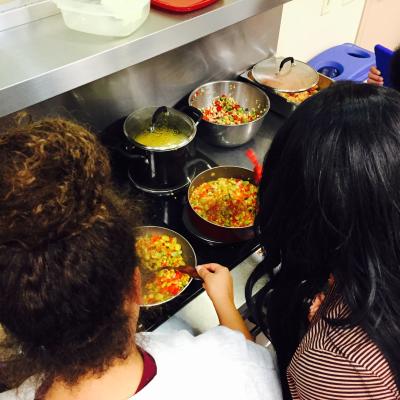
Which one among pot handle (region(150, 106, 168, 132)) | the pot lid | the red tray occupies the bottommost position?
the pot lid

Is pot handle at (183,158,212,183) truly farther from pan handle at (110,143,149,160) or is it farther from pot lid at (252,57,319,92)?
pot lid at (252,57,319,92)

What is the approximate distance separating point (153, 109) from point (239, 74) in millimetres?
468

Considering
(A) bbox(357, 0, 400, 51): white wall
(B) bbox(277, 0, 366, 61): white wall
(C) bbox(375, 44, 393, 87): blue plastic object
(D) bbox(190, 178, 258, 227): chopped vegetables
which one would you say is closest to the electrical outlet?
(B) bbox(277, 0, 366, 61): white wall

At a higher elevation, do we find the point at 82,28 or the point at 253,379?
the point at 82,28

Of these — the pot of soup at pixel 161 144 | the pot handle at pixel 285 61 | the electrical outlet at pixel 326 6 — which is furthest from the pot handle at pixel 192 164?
the electrical outlet at pixel 326 6

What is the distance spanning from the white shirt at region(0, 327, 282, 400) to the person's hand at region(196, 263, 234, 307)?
118mm

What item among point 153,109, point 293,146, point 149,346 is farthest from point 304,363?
point 153,109

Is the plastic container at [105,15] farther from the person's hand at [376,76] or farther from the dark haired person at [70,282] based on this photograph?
the person's hand at [376,76]

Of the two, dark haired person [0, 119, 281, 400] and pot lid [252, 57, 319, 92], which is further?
pot lid [252, 57, 319, 92]

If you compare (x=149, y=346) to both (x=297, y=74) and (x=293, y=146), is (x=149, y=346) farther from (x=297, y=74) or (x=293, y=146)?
(x=297, y=74)

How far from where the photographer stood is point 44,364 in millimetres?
540

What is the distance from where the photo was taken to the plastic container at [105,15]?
2.64ft

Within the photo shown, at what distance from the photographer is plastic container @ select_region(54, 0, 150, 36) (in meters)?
0.80

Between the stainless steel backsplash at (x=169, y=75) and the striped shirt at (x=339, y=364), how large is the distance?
0.78 m
